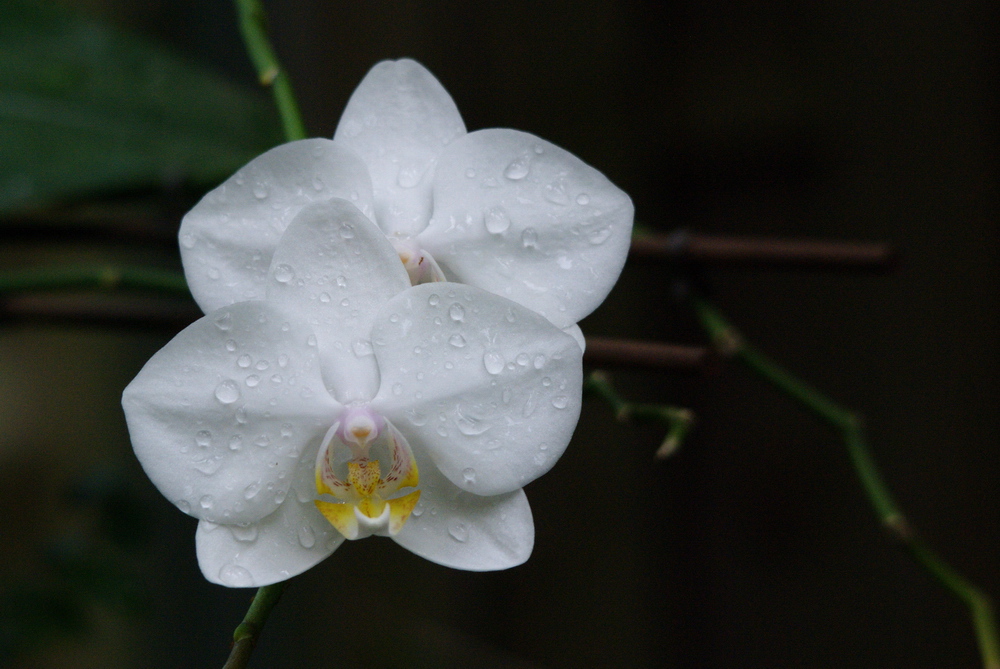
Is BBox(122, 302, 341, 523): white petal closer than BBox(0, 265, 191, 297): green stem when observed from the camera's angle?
Yes

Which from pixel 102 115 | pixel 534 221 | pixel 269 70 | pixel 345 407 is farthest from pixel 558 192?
pixel 102 115

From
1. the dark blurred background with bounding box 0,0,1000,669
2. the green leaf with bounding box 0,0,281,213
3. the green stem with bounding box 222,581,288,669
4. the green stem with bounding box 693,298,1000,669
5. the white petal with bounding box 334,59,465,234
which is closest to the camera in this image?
the green stem with bounding box 222,581,288,669

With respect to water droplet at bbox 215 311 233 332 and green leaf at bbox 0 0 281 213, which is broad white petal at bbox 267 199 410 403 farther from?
→ green leaf at bbox 0 0 281 213

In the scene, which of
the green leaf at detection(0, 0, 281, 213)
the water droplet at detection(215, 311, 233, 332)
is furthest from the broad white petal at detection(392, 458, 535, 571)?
the green leaf at detection(0, 0, 281, 213)

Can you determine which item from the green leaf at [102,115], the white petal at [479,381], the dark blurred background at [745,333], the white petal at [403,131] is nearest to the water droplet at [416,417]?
the white petal at [479,381]

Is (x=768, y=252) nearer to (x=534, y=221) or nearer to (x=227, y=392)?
(x=534, y=221)

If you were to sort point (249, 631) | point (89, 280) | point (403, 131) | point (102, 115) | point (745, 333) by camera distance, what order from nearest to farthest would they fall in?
point (249, 631) → point (403, 131) → point (89, 280) → point (102, 115) → point (745, 333)

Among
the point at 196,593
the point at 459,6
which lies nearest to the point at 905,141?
the point at 459,6
